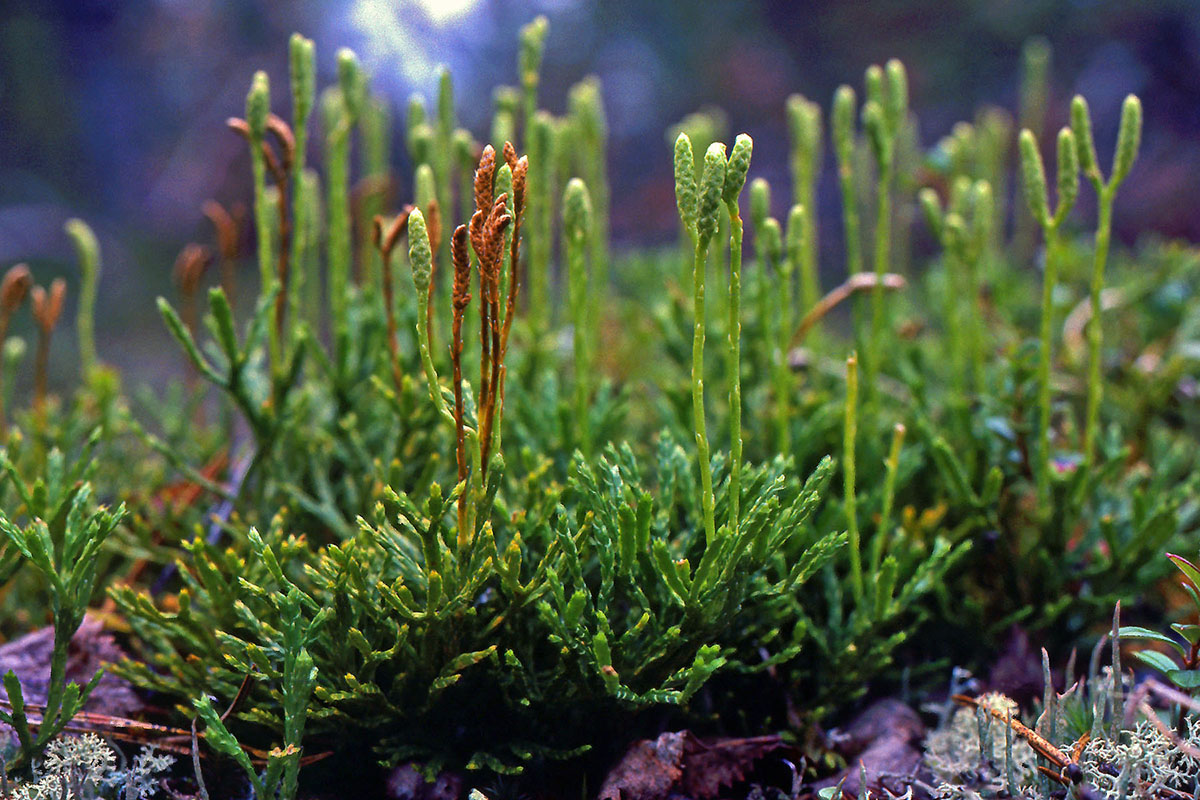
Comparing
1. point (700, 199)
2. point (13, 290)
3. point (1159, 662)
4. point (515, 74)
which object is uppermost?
point (515, 74)

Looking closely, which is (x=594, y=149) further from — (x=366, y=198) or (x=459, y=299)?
(x=459, y=299)

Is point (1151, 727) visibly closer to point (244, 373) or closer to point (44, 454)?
point (244, 373)

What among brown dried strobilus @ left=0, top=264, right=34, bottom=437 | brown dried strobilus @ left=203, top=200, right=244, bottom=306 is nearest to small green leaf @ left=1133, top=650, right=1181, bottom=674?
brown dried strobilus @ left=203, top=200, right=244, bottom=306

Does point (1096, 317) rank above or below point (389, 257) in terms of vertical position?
below

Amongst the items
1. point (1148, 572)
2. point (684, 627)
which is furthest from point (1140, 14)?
point (684, 627)

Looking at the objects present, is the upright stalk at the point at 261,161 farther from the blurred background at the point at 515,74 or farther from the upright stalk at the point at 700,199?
the blurred background at the point at 515,74

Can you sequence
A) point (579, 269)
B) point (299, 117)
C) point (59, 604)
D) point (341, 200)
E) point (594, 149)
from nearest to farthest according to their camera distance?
point (59, 604) < point (579, 269) < point (299, 117) < point (341, 200) < point (594, 149)

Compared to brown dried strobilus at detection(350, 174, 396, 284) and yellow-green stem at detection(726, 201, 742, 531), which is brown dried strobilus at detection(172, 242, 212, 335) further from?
yellow-green stem at detection(726, 201, 742, 531)

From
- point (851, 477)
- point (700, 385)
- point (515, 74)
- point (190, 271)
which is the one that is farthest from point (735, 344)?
point (515, 74)

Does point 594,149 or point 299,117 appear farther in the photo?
point 594,149
